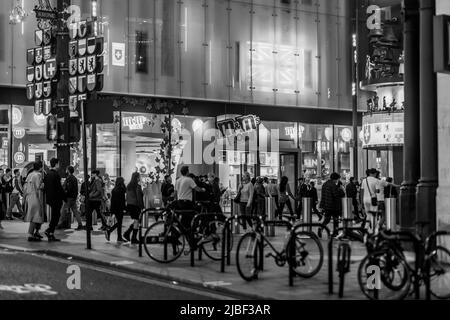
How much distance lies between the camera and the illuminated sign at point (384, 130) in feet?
89.0

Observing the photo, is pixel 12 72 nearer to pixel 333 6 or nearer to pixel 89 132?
pixel 89 132

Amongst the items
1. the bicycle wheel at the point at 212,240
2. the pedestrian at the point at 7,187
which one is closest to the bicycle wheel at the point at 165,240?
the bicycle wheel at the point at 212,240

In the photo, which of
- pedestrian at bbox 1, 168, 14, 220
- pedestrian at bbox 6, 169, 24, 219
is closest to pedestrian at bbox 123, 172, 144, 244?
pedestrian at bbox 1, 168, 14, 220

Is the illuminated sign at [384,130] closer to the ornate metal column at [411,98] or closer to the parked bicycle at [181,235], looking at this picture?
the ornate metal column at [411,98]

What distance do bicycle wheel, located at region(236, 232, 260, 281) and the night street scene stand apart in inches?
1.1

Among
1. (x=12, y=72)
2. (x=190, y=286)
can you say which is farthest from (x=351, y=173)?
(x=190, y=286)

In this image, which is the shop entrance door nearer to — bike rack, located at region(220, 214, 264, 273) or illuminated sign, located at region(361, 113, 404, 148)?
illuminated sign, located at region(361, 113, 404, 148)

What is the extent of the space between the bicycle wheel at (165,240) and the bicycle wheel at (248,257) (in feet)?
7.65

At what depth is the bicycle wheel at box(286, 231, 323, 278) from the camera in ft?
40.4

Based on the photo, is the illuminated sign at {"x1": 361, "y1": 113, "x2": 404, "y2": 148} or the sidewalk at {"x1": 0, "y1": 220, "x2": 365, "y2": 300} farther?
the illuminated sign at {"x1": 361, "y1": 113, "x2": 404, "y2": 148}

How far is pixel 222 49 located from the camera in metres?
33.0

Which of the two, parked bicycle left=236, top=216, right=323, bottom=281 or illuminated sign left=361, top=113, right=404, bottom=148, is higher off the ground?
illuminated sign left=361, top=113, right=404, bottom=148

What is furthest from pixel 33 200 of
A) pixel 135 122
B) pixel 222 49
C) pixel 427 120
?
pixel 222 49

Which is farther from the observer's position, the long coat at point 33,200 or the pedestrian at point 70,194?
the pedestrian at point 70,194
